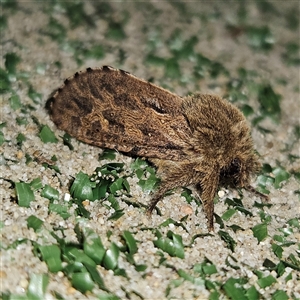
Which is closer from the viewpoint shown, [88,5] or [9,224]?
[9,224]

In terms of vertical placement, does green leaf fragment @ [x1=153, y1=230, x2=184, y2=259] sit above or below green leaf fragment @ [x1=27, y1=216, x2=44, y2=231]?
below

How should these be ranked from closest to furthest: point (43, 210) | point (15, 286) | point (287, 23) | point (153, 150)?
point (15, 286)
point (43, 210)
point (153, 150)
point (287, 23)

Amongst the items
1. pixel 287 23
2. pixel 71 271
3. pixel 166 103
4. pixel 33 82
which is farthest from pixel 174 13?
pixel 71 271

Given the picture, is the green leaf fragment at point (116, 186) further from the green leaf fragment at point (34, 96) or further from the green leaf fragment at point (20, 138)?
the green leaf fragment at point (34, 96)

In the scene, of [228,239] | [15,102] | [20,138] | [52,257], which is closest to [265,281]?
[228,239]

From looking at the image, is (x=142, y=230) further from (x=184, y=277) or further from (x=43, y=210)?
(x=43, y=210)

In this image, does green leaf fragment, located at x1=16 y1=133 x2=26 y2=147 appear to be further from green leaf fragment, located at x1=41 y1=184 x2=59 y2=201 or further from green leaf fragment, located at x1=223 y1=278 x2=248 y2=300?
green leaf fragment, located at x1=223 y1=278 x2=248 y2=300

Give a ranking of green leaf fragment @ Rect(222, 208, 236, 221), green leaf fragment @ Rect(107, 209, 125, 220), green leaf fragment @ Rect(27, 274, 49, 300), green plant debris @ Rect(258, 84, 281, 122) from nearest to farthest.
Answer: green leaf fragment @ Rect(27, 274, 49, 300) → green leaf fragment @ Rect(107, 209, 125, 220) → green leaf fragment @ Rect(222, 208, 236, 221) → green plant debris @ Rect(258, 84, 281, 122)

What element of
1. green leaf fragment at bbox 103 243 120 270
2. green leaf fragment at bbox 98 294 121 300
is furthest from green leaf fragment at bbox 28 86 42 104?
green leaf fragment at bbox 98 294 121 300
